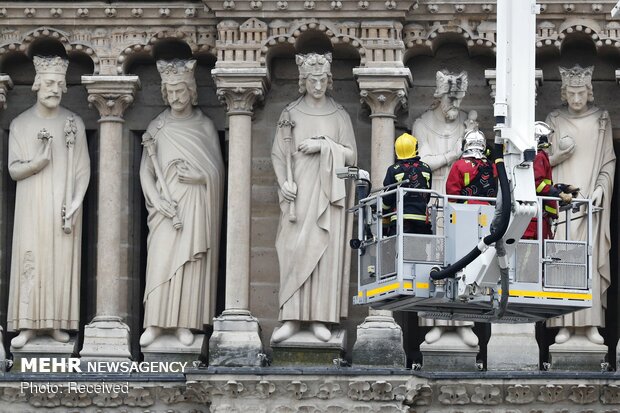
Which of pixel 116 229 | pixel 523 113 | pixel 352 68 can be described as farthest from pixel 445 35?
pixel 523 113

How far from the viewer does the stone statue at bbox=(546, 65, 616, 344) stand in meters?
40.1

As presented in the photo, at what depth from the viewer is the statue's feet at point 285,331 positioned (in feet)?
131

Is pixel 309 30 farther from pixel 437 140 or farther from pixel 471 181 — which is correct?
pixel 471 181

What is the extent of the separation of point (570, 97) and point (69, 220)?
5842 mm

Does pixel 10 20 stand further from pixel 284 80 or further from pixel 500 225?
pixel 500 225

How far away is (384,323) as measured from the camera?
39.8 metres

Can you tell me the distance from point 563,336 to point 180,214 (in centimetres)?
454

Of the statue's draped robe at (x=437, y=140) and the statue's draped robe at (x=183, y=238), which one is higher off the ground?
the statue's draped robe at (x=437, y=140)

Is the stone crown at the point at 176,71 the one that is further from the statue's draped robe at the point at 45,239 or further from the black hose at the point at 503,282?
the black hose at the point at 503,282

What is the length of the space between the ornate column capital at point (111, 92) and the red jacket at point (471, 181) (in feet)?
21.9

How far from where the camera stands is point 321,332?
40.0 metres

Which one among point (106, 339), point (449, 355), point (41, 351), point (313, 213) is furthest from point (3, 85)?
point (449, 355)

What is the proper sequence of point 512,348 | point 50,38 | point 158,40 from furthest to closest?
point 50,38
point 158,40
point 512,348

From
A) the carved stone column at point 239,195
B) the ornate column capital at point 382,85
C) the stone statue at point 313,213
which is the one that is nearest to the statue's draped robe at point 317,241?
the stone statue at point 313,213
